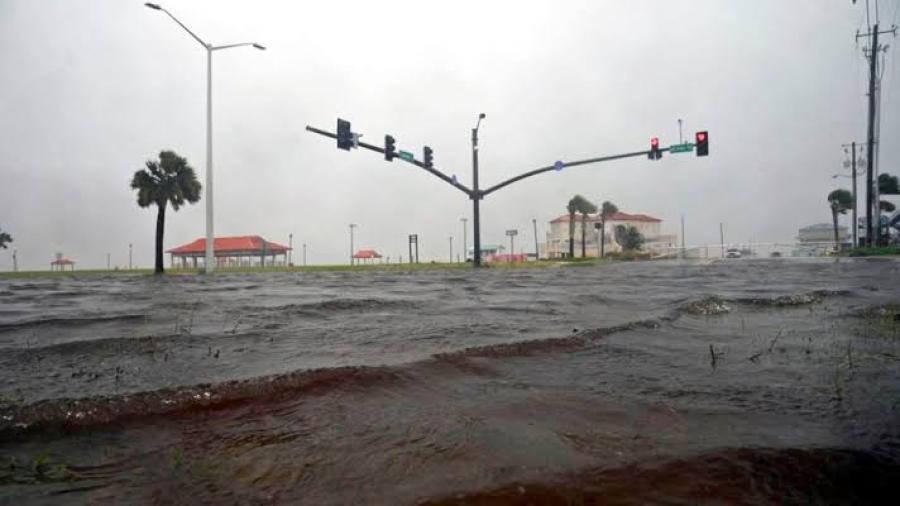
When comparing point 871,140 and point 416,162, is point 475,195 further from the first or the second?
point 871,140

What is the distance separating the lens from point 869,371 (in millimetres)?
2461

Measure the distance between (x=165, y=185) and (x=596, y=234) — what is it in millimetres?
83080

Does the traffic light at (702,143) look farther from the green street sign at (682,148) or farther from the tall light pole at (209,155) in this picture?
the tall light pole at (209,155)

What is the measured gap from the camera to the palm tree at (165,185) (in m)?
29.2

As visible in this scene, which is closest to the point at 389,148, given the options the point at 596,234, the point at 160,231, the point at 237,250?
the point at 160,231

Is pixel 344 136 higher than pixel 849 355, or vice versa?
pixel 344 136

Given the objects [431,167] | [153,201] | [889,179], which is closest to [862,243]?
[889,179]

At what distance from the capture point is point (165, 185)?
2984cm

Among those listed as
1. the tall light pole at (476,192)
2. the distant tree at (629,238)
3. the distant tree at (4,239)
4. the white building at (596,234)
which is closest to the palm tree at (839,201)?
the distant tree at (629,238)

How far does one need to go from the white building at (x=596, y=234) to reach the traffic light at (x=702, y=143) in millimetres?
75816

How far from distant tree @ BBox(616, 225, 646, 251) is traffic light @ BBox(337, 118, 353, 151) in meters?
77.4

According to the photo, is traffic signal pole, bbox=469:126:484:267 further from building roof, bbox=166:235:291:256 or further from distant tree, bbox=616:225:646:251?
distant tree, bbox=616:225:646:251

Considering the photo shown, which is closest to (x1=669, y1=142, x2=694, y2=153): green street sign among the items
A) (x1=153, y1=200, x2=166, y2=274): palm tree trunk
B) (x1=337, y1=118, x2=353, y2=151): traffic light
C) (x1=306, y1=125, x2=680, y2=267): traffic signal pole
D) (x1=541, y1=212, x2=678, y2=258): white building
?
(x1=306, y1=125, x2=680, y2=267): traffic signal pole

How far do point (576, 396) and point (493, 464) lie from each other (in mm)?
816
